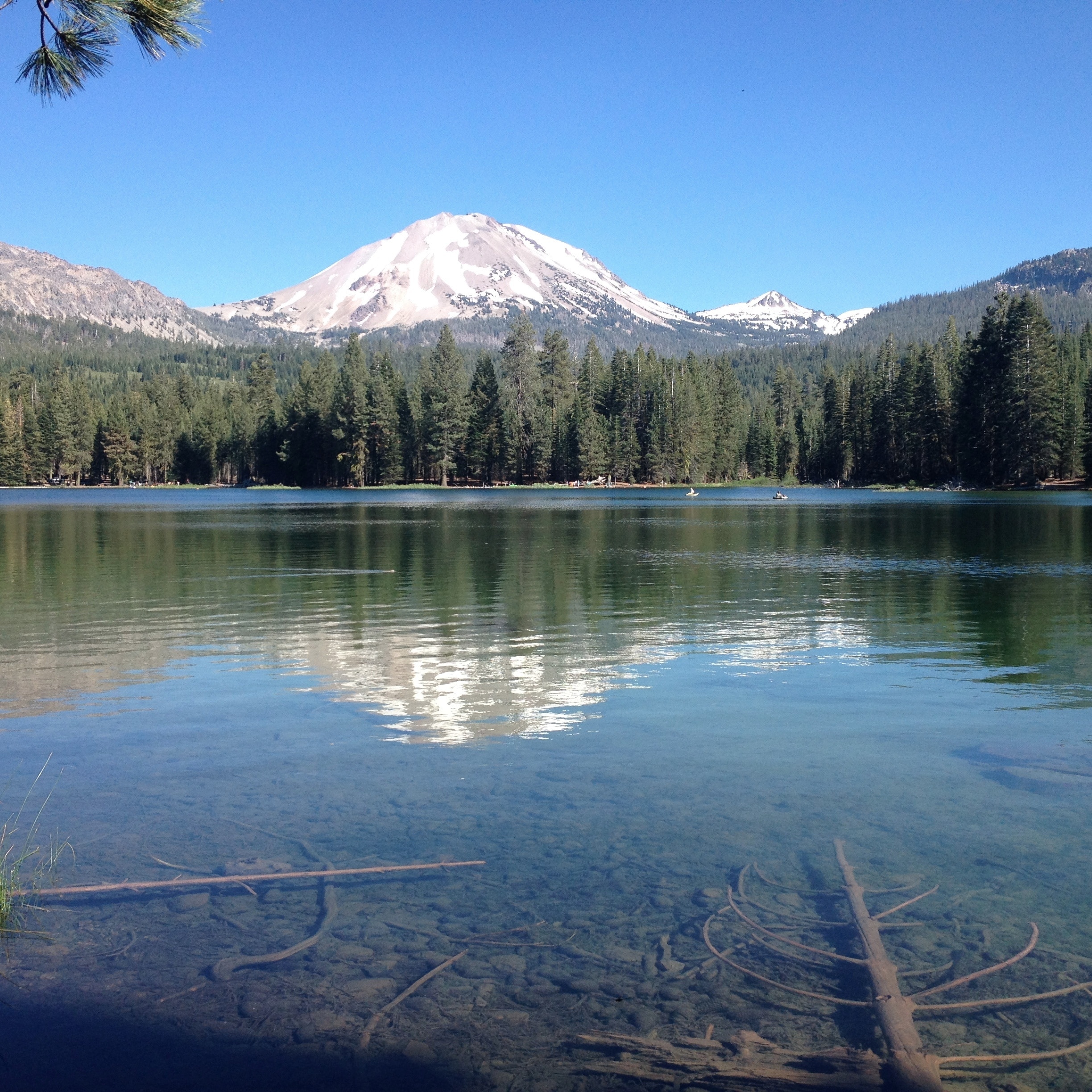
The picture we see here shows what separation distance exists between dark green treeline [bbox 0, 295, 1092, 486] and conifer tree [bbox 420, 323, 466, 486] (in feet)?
0.93

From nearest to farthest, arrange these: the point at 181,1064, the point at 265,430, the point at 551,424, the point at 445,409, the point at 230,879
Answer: the point at 181,1064 < the point at 230,879 < the point at 445,409 < the point at 551,424 < the point at 265,430

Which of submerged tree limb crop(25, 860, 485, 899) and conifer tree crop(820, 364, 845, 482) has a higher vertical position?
conifer tree crop(820, 364, 845, 482)

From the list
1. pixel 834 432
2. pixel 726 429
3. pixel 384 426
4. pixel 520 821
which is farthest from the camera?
pixel 726 429

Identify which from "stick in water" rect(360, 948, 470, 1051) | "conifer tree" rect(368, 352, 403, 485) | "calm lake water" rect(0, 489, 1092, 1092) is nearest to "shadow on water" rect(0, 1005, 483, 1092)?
"calm lake water" rect(0, 489, 1092, 1092)

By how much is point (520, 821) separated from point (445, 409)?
436 feet

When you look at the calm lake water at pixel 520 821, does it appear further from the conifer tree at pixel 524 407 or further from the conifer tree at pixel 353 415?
the conifer tree at pixel 524 407

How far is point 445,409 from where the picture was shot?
13900 cm

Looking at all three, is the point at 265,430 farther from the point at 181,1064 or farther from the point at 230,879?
the point at 181,1064

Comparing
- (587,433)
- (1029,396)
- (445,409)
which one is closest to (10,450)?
(445,409)

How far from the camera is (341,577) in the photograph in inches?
1187

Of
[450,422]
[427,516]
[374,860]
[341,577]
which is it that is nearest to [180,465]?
[450,422]

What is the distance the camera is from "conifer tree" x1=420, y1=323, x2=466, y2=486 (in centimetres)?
13962

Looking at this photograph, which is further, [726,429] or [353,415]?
[726,429]

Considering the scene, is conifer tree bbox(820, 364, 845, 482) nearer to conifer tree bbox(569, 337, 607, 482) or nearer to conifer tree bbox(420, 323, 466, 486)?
conifer tree bbox(569, 337, 607, 482)
